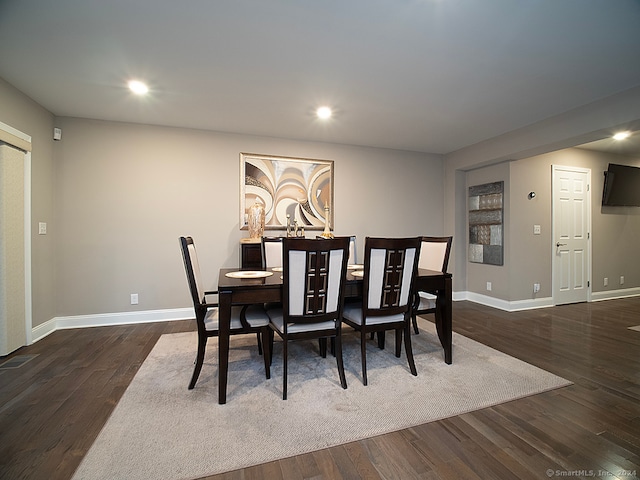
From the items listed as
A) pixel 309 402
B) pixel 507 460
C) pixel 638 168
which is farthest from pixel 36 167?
pixel 638 168

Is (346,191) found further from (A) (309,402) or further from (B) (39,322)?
(B) (39,322)

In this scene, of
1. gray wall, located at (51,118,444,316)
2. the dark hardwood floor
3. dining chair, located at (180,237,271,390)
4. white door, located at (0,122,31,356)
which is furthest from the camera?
gray wall, located at (51,118,444,316)

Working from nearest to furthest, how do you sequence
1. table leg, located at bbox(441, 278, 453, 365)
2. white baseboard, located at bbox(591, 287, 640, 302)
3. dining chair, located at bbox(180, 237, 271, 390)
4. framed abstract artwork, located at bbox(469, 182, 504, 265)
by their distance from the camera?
dining chair, located at bbox(180, 237, 271, 390)
table leg, located at bbox(441, 278, 453, 365)
framed abstract artwork, located at bbox(469, 182, 504, 265)
white baseboard, located at bbox(591, 287, 640, 302)

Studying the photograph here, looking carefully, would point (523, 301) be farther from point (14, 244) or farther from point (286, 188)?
point (14, 244)

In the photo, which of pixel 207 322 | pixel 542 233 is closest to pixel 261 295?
pixel 207 322

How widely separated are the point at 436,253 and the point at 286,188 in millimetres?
2197

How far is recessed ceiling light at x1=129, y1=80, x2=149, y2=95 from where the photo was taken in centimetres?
264

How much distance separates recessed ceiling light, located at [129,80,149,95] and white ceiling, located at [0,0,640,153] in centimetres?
7

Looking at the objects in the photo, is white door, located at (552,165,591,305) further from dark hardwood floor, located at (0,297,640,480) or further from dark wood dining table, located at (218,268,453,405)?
dark wood dining table, located at (218,268,453,405)

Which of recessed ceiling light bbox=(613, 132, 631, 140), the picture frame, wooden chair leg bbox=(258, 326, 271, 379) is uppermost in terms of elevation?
recessed ceiling light bbox=(613, 132, 631, 140)

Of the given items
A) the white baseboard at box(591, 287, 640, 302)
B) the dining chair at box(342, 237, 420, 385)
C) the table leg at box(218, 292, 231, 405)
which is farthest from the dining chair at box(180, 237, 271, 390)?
the white baseboard at box(591, 287, 640, 302)

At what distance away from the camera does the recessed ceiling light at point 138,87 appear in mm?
2640

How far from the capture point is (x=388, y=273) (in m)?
2.17

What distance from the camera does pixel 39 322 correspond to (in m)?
3.12
